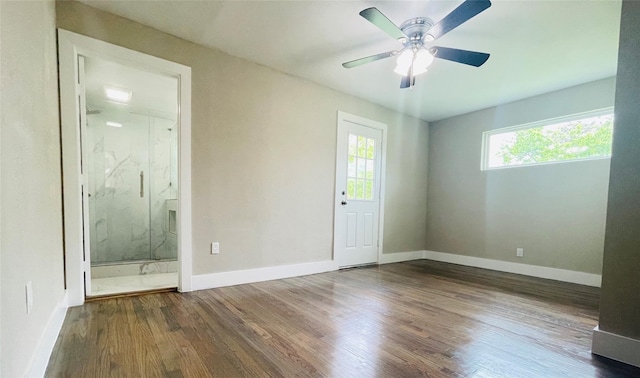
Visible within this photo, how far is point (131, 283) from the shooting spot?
286 centimetres

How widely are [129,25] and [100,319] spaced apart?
2.36 meters

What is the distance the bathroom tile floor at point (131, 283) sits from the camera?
253cm

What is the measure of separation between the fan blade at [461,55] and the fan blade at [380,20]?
0.33 m

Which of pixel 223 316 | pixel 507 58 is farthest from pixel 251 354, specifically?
pixel 507 58

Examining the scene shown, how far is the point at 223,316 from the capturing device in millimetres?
2031

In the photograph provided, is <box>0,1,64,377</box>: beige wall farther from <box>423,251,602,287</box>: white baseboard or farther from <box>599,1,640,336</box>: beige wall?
Answer: <box>423,251,602,287</box>: white baseboard

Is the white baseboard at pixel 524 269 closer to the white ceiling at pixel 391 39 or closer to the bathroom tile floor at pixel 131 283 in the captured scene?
the white ceiling at pixel 391 39

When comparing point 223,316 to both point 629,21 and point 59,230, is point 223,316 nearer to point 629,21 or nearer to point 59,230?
point 59,230

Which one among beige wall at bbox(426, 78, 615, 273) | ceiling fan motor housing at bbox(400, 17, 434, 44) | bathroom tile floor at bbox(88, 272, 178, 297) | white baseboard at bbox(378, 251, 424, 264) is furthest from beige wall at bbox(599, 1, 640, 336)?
bathroom tile floor at bbox(88, 272, 178, 297)

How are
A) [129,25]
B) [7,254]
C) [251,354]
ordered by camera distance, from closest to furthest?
Answer: [7,254] < [251,354] < [129,25]

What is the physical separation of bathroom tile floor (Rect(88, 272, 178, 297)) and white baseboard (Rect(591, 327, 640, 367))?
332 cm

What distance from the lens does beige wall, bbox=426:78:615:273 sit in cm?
319

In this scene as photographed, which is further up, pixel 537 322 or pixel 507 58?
pixel 507 58

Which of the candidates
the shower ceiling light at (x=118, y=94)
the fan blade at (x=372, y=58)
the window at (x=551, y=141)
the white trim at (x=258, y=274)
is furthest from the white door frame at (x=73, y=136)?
the window at (x=551, y=141)
